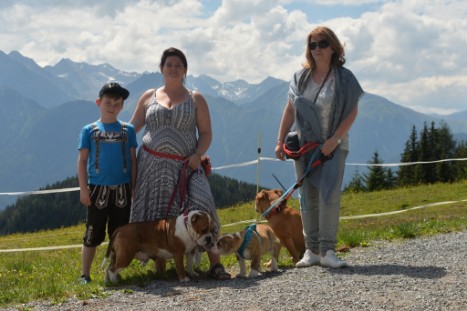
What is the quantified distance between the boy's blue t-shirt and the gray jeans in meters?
2.07

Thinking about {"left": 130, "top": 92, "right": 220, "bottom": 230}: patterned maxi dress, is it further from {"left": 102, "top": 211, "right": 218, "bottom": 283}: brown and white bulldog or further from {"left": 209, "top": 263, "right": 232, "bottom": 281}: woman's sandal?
{"left": 209, "top": 263, "right": 232, "bottom": 281}: woman's sandal

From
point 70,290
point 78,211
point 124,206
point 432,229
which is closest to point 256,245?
point 124,206

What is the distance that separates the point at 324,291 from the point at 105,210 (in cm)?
278

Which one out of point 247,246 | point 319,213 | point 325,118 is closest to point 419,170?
point 319,213

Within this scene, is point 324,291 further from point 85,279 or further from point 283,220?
point 85,279

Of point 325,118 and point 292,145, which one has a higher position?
point 325,118

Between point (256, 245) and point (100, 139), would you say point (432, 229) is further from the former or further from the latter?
point (100, 139)

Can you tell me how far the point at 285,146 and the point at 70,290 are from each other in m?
2.91

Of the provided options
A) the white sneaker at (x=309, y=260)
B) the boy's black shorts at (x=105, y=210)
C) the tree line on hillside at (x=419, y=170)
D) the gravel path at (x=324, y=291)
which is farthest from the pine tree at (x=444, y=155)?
the boy's black shorts at (x=105, y=210)

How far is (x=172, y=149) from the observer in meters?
7.07

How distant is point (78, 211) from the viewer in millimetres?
97938

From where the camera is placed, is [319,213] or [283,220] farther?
[283,220]

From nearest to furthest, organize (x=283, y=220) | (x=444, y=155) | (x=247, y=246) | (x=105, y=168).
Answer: (x=247, y=246)
(x=105, y=168)
(x=283, y=220)
(x=444, y=155)

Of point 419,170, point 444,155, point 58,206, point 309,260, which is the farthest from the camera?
point 58,206
